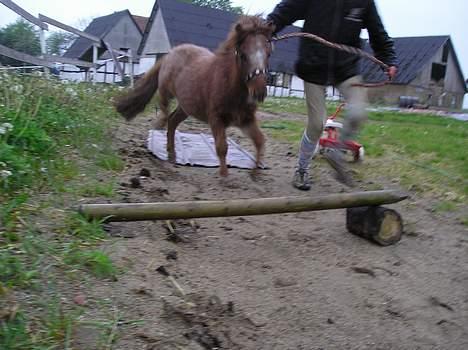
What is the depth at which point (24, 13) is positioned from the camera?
762cm

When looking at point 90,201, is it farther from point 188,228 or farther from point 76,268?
point 76,268

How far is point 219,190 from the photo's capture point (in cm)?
490

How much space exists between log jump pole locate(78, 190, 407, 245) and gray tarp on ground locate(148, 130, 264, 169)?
218 centimetres

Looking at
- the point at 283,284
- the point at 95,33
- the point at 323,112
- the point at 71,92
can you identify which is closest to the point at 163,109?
the point at 71,92

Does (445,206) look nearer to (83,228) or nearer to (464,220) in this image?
(464,220)

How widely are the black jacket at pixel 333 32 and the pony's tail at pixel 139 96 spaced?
2.62m

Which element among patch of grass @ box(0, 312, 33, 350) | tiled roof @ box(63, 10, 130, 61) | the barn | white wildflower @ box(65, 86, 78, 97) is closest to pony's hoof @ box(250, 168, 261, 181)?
white wildflower @ box(65, 86, 78, 97)

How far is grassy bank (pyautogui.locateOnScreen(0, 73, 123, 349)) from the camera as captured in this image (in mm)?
2068

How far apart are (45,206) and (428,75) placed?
43079 millimetres

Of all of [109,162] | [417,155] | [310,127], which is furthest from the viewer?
[417,155]

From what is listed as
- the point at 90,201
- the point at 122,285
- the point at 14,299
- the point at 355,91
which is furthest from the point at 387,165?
the point at 14,299

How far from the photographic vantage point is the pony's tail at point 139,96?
6.74 m

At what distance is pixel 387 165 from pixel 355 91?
2.29 m

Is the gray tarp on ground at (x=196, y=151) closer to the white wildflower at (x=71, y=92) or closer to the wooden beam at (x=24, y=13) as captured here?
the white wildflower at (x=71, y=92)
